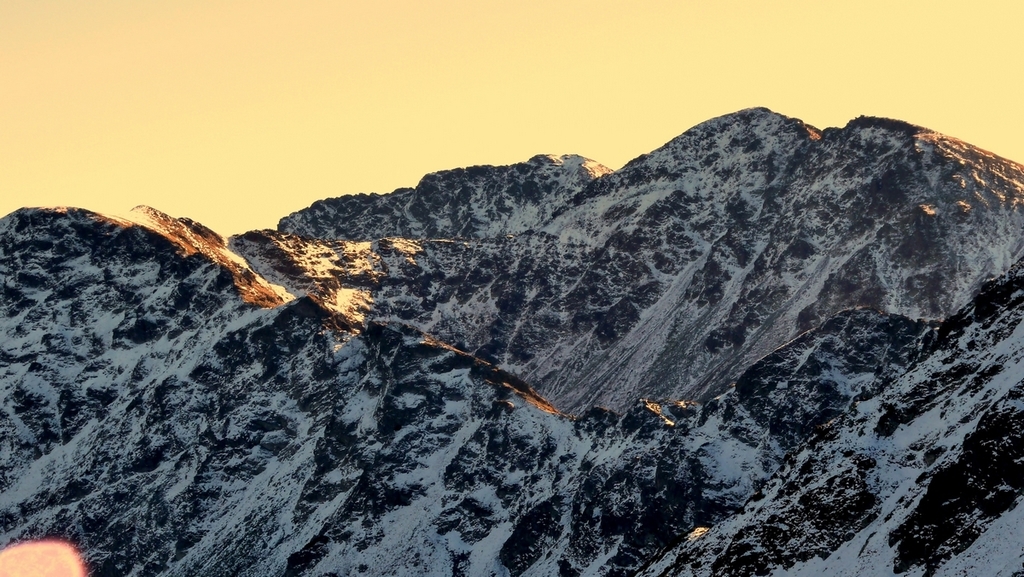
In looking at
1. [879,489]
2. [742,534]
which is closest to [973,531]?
[879,489]

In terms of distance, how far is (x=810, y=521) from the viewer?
18812cm

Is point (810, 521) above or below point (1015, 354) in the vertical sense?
below

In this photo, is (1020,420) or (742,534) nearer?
(1020,420)

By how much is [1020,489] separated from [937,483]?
9612mm

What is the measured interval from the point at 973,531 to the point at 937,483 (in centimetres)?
829

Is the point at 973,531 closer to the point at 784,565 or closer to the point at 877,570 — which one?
the point at 877,570

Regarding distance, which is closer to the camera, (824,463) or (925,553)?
(925,553)

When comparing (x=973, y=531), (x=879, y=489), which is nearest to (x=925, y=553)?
(x=973, y=531)

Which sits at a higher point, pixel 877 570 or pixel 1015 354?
pixel 1015 354

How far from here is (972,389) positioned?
187125 mm

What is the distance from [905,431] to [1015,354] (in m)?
13.4

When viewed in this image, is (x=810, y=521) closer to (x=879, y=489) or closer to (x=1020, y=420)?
(x=879, y=489)

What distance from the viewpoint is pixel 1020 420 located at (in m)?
167

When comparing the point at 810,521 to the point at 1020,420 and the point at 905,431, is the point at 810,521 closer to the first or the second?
the point at 905,431
